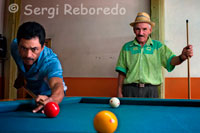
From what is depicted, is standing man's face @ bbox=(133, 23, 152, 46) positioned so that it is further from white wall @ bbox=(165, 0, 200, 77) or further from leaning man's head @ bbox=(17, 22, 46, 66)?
leaning man's head @ bbox=(17, 22, 46, 66)

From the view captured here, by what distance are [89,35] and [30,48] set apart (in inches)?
85.9

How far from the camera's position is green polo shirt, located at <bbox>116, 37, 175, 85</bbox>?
2.54m

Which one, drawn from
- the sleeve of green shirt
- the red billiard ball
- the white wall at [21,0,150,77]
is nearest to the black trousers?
the sleeve of green shirt

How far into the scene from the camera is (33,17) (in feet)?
13.2

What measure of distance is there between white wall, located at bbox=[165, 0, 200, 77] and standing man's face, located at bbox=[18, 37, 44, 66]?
7.42ft

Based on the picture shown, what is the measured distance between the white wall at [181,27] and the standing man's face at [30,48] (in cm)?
226

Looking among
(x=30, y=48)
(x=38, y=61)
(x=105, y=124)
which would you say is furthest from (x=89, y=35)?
(x=105, y=124)

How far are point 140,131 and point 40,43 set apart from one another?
3.56 feet

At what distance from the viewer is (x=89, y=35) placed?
3666 millimetres

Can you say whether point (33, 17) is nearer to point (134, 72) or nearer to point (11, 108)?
point (134, 72)

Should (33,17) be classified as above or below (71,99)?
above

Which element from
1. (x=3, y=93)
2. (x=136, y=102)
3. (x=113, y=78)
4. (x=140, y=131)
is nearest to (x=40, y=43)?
(x=136, y=102)

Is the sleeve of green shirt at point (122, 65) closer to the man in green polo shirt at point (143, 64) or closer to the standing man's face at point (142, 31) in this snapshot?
the man in green polo shirt at point (143, 64)

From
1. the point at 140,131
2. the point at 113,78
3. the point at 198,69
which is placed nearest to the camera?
the point at 140,131
